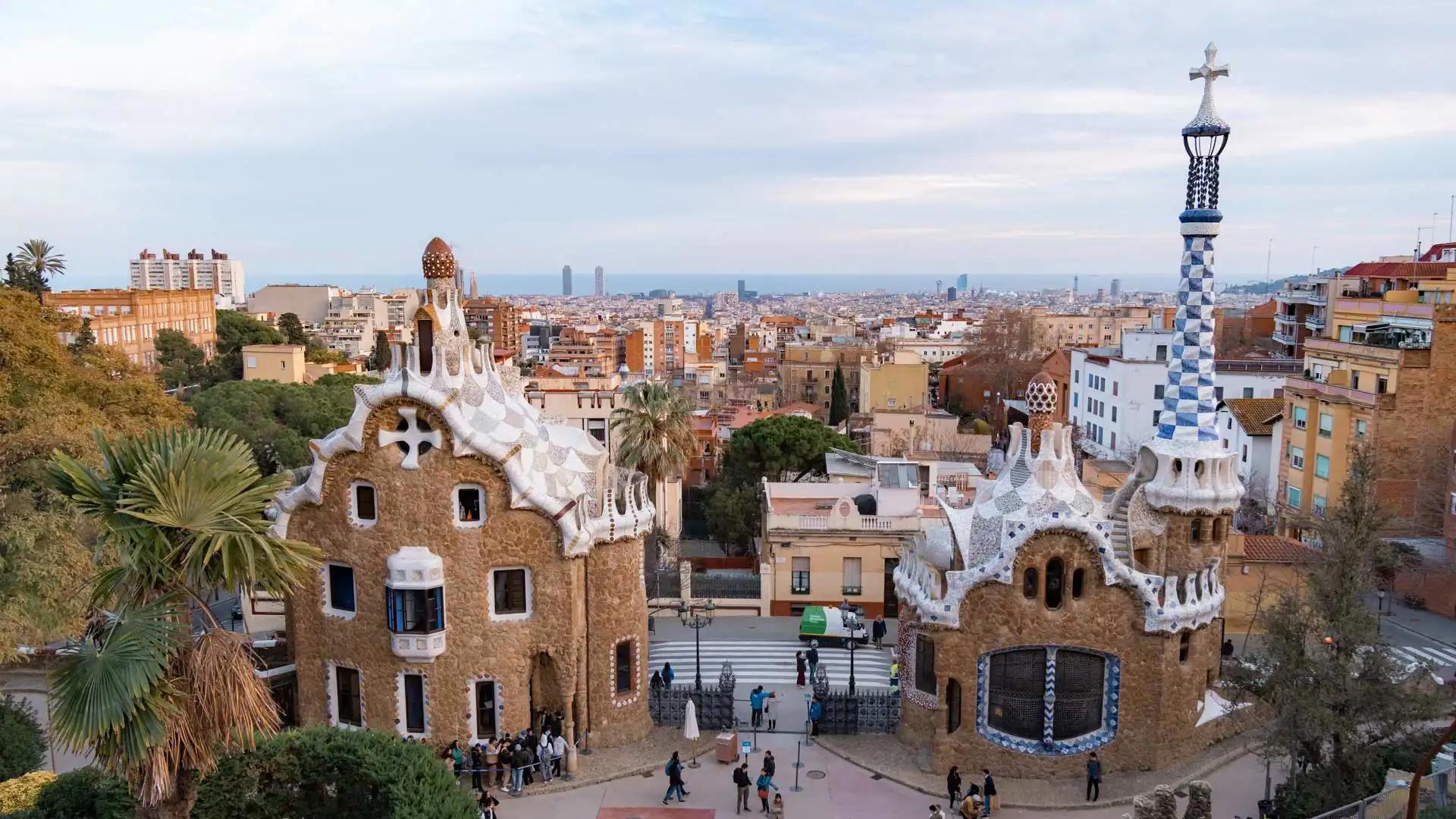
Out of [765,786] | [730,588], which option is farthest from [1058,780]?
[730,588]

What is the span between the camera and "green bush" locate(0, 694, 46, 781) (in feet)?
71.4

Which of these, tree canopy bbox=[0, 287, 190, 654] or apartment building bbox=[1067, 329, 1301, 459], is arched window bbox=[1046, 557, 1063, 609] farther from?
apartment building bbox=[1067, 329, 1301, 459]

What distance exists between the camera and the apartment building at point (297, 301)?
15938cm

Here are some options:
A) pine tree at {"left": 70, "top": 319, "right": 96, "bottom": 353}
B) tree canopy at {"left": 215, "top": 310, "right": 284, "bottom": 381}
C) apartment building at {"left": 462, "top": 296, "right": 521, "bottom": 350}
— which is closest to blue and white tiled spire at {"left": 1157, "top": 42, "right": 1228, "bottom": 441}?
pine tree at {"left": 70, "top": 319, "right": 96, "bottom": 353}

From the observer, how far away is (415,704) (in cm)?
2516

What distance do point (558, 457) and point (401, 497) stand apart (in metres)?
4.12

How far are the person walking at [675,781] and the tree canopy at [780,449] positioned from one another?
92.1 ft

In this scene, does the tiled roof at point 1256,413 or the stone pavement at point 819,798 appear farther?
the tiled roof at point 1256,413

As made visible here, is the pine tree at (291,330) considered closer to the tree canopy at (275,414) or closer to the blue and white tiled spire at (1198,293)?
the tree canopy at (275,414)

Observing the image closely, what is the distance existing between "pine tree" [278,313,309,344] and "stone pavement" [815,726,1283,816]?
240 ft

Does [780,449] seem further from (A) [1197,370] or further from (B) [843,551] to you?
(A) [1197,370]

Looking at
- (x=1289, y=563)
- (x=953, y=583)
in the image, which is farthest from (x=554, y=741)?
(x=1289, y=563)


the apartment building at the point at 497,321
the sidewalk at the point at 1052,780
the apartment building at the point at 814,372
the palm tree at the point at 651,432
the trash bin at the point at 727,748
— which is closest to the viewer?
the sidewalk at the point at 1052,780

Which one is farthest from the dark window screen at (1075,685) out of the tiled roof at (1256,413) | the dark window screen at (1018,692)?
the tiled roof at (1256,413)
